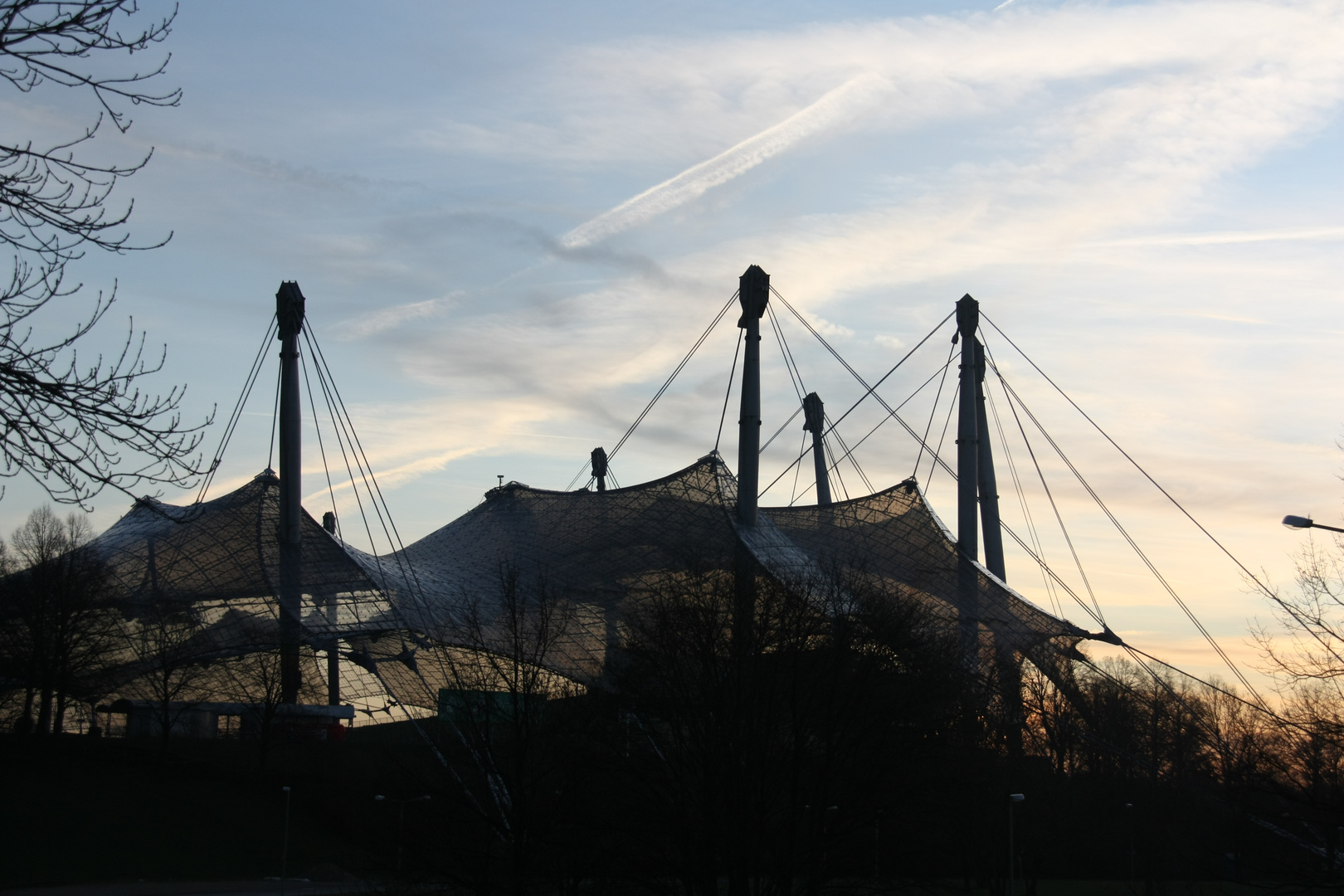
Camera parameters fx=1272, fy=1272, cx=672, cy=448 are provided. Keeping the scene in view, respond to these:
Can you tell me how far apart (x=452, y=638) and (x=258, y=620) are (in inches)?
264

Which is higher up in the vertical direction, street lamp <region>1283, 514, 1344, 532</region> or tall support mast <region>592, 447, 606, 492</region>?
tall support mast <region>592, 447, 606, 492</region>

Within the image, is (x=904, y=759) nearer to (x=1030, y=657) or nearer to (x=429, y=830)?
(x=429, y=830)

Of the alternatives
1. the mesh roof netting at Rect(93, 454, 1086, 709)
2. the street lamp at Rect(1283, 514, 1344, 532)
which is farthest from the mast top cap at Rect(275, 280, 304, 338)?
the street lamp at Rect(1283, 514, 1344, 532)

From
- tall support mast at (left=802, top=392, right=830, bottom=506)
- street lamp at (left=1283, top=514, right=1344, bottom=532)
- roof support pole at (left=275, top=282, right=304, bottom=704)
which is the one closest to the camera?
street lamp at (left=1283, top=514, right=1344, bottom=532)

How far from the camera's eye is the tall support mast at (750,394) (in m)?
49.3

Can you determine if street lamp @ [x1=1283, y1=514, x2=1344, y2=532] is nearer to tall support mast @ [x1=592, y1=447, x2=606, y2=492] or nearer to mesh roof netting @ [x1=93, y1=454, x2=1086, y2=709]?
mesh roof netting @ [x1=93, y1=454, x2=1086, y2=709]

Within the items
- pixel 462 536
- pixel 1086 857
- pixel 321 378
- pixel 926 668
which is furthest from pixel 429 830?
pixel 462 536

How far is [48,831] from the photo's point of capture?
34906 millimetres

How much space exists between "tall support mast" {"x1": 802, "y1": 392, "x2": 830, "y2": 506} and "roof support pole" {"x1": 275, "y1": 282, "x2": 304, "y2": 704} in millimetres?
30965

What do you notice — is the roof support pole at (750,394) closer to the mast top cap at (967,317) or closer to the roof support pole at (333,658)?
the mast top cap at (967,317)

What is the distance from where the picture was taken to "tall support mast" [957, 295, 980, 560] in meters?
49.7

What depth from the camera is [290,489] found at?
158 feet

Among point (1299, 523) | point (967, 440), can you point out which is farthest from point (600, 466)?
point (1299, 523)

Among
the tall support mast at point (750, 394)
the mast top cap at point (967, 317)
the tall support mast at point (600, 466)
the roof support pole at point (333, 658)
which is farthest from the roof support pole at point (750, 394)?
the tall support mast at point (600, 466)
